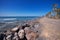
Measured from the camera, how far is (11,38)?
37.4 feet

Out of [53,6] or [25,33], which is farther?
[53,6]

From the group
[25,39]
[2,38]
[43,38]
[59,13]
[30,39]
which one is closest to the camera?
[43,38]

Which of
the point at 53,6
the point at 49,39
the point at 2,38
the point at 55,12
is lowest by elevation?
the point at 2,38

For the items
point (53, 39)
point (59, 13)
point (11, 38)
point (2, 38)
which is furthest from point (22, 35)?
point (59, 13)

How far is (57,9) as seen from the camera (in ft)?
87.2

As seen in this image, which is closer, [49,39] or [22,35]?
[49,39]

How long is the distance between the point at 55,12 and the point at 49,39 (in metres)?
20.5

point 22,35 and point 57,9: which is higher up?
point 57,9

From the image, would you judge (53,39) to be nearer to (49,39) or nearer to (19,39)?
(49,39)

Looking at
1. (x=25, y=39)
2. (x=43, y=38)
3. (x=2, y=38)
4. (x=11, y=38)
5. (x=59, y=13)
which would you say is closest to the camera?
(x=43, y=38)

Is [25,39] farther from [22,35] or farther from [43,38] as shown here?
[43,38]

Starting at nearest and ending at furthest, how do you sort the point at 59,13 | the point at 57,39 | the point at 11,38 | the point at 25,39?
the point at 57,39
the point at 25,39
the point at 11,38
the point at 59,13

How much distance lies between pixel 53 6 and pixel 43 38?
20.6 metres

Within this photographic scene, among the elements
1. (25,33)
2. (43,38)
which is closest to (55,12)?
(25,33)
